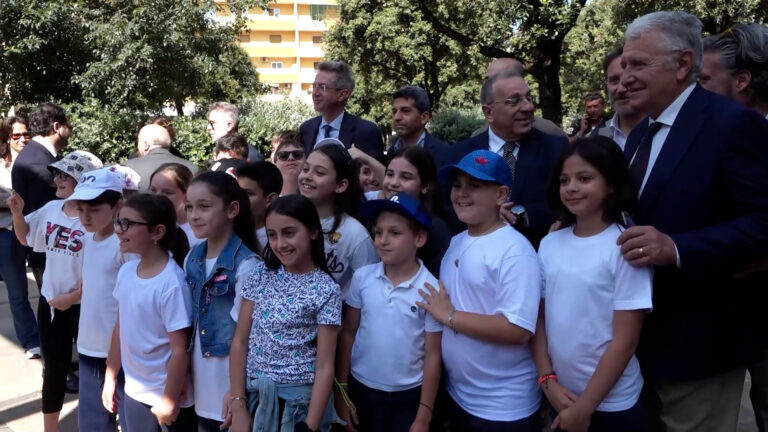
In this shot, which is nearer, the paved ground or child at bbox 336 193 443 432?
child at bbox 336 193 443 432

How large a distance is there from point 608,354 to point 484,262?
1.77ft

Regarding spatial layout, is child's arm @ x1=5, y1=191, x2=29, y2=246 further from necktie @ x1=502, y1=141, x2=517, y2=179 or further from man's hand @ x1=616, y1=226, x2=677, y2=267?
man's hand @ x1=616, y1=226, x2=677, y2=267

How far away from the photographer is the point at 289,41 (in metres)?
67.9

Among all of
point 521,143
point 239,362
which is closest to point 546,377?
point 239,362

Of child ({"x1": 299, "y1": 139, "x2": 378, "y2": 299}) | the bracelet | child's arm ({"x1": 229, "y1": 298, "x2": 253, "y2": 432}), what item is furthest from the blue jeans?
the bracelet

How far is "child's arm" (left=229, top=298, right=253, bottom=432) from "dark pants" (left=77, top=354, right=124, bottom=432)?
3.33ft

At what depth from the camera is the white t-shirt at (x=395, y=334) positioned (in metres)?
2.52

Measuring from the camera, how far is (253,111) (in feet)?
61.1

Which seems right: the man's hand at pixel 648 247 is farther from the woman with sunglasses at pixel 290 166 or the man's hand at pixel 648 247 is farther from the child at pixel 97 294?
the child at pixel 97 294

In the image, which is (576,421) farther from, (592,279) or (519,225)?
(519,225)

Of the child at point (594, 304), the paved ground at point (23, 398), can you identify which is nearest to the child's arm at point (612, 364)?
the child at point (594, 304)

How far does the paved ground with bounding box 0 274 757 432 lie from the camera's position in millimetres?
4141

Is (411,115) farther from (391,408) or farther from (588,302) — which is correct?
(588,302)

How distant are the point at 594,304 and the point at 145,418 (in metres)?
2.08
